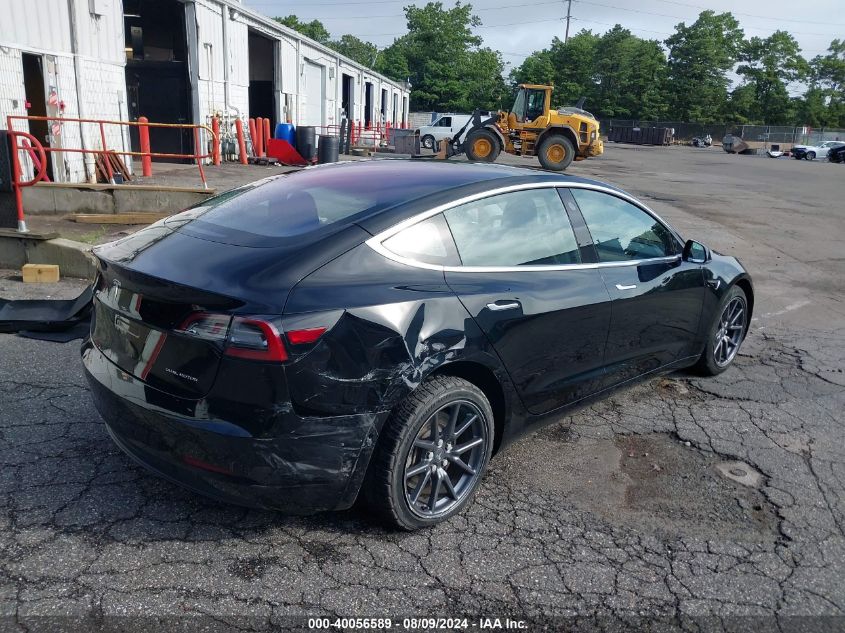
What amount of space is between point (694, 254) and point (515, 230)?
1.67 m

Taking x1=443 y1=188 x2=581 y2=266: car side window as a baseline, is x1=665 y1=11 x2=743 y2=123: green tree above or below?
above

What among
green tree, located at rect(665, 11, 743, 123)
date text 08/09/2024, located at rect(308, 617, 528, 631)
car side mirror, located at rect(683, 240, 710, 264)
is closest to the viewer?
date text 08/09/2024, located at rect(308, 617, 528, 631)

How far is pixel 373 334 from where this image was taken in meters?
2.65

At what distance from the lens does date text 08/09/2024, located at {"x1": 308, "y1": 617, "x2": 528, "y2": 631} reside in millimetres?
2393

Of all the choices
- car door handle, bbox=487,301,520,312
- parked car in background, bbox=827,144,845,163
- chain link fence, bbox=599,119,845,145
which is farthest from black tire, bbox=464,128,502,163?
chain link fence, bbox=599,119,845,145

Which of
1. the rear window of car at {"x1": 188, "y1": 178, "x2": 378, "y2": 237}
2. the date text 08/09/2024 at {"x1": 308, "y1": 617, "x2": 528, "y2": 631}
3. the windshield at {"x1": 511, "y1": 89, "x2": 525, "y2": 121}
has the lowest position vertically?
the date text 08/09/2024 at {"x1": 308, "y1": 617, "x2": 528, "y2": 631}

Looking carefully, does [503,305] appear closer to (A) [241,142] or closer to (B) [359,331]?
(B) [359,331]

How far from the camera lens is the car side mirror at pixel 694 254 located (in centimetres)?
440

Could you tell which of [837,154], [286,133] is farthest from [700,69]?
[286,133]

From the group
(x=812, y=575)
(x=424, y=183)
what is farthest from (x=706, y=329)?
(x=424, y=183)

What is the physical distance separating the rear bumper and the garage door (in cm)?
2582

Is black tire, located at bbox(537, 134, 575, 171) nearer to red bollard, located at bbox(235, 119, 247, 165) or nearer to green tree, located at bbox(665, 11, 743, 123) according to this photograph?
red bollard, located at bbox(235, 119, 247, 165)

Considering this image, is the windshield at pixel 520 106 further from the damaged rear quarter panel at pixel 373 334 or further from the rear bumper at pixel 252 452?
the rear bumper at pixel 252 452

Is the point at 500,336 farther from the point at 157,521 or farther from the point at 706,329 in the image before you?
the point at 706,329
